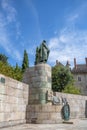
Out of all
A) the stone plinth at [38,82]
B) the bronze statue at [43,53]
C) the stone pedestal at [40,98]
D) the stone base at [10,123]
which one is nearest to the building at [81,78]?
the bronze statue at [43,53]

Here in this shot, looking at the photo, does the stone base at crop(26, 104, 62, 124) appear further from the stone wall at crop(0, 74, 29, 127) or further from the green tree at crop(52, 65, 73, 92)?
the green tree at crop(52, 65, 73, 92)

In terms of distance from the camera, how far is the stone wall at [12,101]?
11.6 m

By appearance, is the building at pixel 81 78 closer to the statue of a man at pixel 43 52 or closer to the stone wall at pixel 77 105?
the stone wall at pixel 77 105

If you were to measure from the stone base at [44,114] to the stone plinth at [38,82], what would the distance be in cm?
61

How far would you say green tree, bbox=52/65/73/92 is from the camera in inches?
1391

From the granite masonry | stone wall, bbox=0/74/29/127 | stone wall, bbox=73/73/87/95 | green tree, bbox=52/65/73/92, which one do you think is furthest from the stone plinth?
stone wall, bbox=73/73/87/95

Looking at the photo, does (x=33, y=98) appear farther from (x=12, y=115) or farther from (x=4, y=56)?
(x=4, y=56)

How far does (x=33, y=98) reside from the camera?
49.1ft

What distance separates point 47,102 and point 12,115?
303cm

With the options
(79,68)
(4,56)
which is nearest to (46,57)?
(4,56)

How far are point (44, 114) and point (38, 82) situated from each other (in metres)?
2.23

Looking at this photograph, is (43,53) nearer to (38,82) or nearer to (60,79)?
(38,82)

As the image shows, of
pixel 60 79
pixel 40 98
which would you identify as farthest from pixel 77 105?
pixel 60 79

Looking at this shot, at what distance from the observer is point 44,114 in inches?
551
